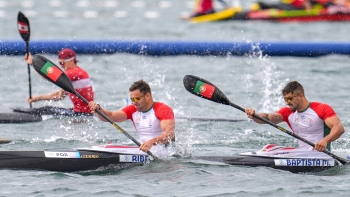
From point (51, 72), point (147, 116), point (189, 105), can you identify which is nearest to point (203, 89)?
point (147, 116)

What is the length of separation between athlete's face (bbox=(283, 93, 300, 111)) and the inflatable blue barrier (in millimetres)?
8602

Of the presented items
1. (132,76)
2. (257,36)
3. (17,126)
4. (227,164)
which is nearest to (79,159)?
(227,164)

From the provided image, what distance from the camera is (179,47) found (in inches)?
736

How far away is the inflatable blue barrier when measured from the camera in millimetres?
18422

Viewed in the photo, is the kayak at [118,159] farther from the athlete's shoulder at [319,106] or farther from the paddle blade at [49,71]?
the paddle blade at [49,71]

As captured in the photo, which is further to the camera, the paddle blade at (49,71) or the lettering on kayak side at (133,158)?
the paddle blade at (49,71)

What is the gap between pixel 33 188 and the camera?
9023 mm

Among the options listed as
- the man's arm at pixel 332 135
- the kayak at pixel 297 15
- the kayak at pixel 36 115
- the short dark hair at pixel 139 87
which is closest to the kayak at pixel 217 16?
the kayak at pixel 297 15

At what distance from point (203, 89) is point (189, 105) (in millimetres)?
4483

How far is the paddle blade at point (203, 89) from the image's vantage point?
10.4m

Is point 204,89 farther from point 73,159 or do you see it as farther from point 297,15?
point 297,15

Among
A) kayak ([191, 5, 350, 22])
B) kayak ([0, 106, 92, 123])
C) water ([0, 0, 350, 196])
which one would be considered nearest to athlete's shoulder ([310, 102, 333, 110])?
water ([0, 0, 350, 196])

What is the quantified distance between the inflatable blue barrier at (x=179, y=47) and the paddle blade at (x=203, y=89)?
8.13 metres

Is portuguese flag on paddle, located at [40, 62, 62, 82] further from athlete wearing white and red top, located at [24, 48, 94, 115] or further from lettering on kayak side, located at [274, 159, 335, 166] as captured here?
lettering on kayak side, located at [274, 159, 335, 166]
